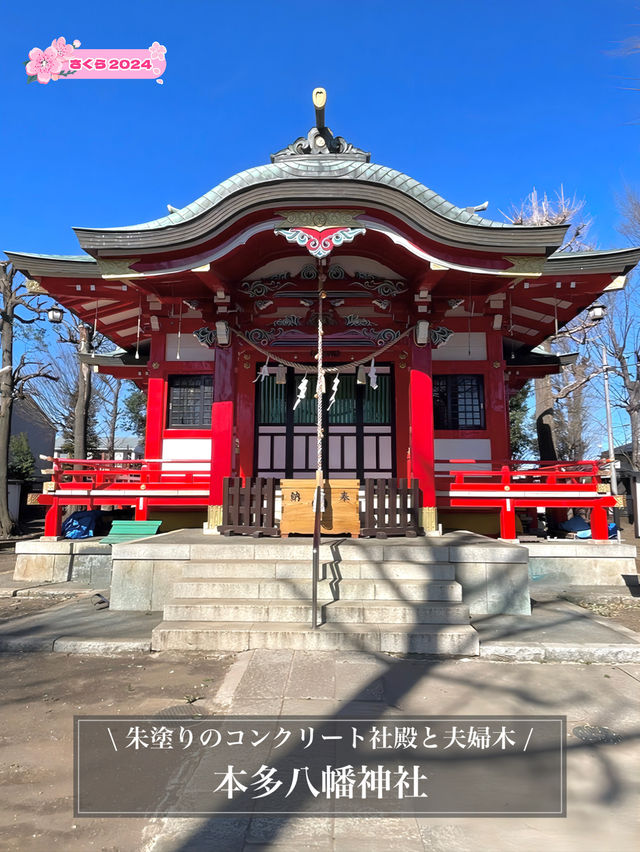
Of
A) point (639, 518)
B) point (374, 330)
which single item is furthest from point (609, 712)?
point (639, 518)

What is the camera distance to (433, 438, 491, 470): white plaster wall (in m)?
11.4

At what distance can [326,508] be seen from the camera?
7.80 metres

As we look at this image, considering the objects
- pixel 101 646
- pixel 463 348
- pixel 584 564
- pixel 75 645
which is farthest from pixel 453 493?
pixel 75 645

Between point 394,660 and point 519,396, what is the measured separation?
27110mm

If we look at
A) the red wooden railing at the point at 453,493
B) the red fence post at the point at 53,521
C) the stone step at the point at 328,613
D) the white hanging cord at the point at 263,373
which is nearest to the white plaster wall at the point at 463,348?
the red wooden railing at the point at 453,493

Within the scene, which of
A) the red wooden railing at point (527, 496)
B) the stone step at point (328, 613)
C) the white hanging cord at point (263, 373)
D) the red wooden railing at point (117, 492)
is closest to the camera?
the stone step at point (328, 613)

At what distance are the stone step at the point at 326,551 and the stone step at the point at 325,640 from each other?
51.1 inches

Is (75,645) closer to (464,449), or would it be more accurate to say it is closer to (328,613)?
(328,613)

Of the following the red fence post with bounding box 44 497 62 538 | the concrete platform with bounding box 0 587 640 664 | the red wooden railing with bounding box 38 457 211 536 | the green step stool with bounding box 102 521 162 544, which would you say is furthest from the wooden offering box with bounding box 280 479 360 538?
the red fence post with bounding box 44 497 62 538

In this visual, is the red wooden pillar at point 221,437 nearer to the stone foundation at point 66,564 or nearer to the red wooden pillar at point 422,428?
the stone foundation at point 66,564

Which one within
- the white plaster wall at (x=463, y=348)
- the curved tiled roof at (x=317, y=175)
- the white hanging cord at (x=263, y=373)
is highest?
the curved tiled roof at (x=317, y=175)

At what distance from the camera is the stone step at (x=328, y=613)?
5.82 m

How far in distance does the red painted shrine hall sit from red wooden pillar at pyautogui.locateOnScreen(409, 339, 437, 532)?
1.3 inches

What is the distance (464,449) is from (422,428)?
10.0 feet
